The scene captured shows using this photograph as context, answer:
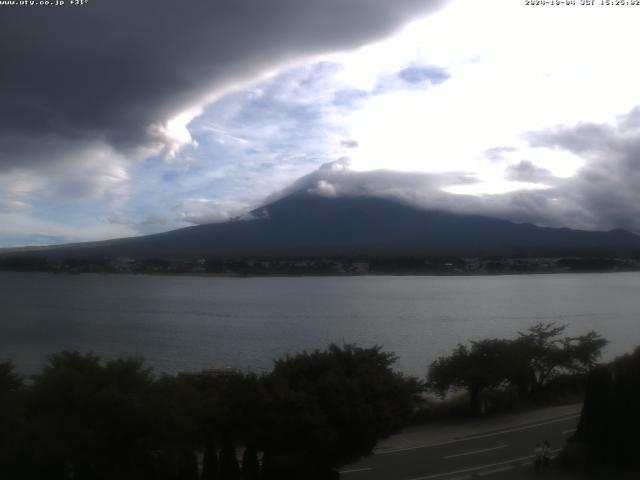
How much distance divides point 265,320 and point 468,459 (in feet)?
90.4

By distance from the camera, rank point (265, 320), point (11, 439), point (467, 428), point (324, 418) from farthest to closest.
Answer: point (265, 320) < point (467, 428) < point (324, 418) < point (11, 439)

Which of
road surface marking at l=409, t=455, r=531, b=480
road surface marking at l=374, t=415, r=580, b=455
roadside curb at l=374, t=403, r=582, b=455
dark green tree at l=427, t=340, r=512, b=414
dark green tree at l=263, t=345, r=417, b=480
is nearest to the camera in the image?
dark green tree at l=263, t=345, r=417, b=480

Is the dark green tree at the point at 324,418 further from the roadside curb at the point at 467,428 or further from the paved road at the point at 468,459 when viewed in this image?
the roadside curb at the point at 467,428

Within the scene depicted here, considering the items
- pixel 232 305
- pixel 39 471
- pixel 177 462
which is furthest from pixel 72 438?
pixel 232 305

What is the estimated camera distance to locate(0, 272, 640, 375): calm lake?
2625 cm

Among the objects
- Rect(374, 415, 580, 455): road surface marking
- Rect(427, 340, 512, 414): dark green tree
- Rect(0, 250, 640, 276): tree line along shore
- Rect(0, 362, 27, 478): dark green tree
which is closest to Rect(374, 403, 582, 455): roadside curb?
Rect(374, 415, 580, 455): road surface marking

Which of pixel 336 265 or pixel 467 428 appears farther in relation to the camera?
pixel 336 265

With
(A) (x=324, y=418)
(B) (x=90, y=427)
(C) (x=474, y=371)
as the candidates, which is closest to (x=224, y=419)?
(A) (x=324, y=418)

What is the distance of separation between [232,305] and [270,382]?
3962cm

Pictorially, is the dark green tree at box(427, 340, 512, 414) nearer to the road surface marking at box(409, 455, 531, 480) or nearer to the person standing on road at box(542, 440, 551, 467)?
the road surface marking at box(409, 455, 531, 480)

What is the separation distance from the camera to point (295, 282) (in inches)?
3002

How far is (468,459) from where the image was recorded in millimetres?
10172

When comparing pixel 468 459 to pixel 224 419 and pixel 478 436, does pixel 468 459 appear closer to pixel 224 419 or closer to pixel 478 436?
pixel 478 436

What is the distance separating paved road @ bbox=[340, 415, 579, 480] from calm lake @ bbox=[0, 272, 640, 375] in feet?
24.1
